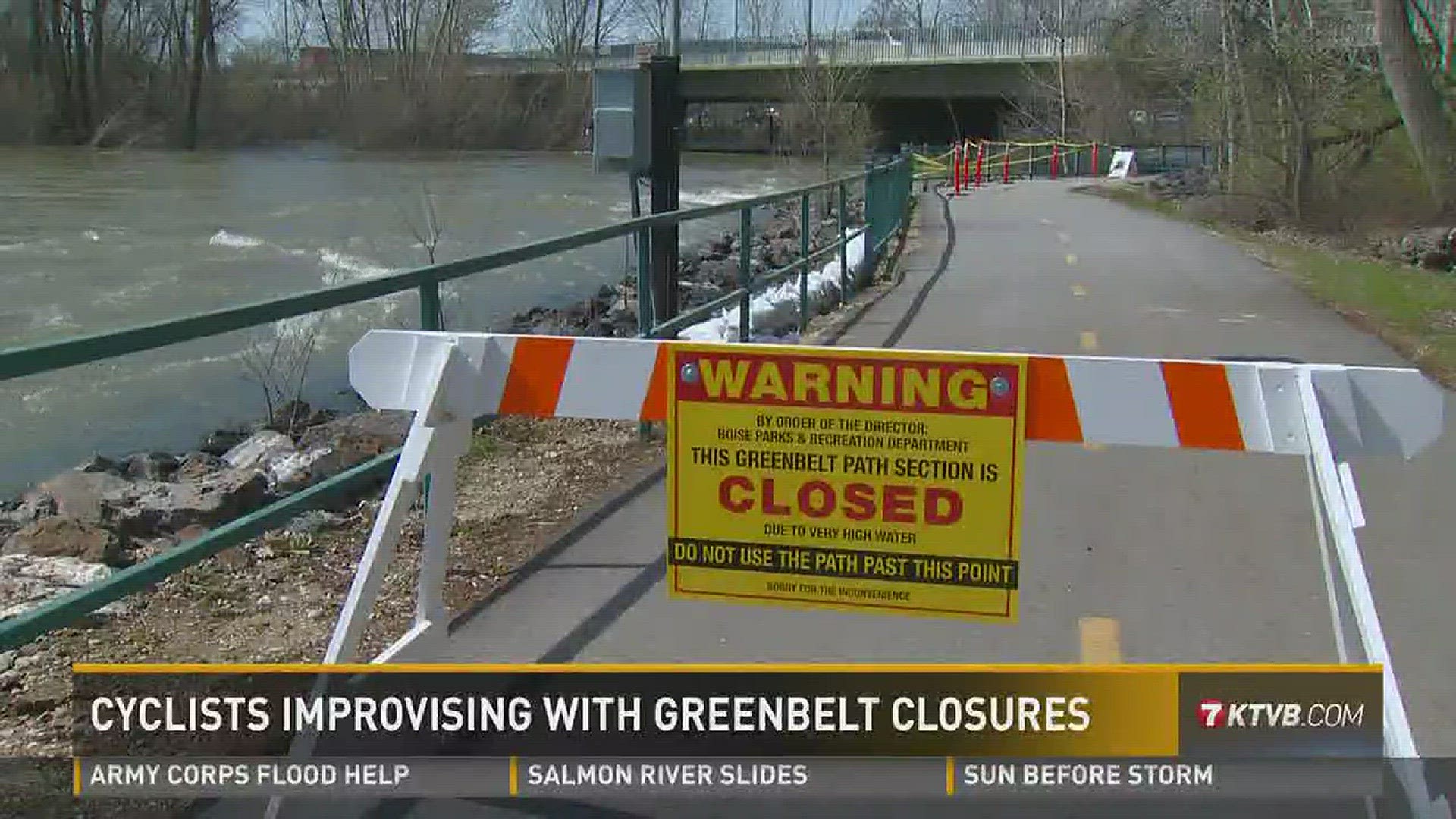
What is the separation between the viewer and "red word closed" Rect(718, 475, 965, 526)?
411 centimetres

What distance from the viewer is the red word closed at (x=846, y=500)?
13.5 feet

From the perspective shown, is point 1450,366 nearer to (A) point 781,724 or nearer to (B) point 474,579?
(B) point 474,579

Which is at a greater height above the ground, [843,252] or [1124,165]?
[1124,165]

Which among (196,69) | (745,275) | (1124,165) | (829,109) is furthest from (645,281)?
(196,69)

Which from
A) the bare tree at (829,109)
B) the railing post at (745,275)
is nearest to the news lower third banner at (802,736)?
the railing post at (745,275)

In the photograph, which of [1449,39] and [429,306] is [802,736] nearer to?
[429,306]

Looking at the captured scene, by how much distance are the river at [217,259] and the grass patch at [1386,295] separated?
6820mm

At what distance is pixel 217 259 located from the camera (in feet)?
76.9

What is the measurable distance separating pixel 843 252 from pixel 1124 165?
1341 inches

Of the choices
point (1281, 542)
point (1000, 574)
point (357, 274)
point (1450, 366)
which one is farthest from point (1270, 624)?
point (357, 274)

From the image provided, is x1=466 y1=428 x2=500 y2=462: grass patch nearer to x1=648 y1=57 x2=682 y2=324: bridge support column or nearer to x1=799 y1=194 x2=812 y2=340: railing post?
x1=648 y1=57 x2=682 y2=324: bridge support column

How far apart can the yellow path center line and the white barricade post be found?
100 centimetres

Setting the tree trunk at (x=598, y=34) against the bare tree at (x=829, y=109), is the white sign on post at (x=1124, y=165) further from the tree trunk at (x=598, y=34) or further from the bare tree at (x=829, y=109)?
the tree trunk at (x=598, y=34)

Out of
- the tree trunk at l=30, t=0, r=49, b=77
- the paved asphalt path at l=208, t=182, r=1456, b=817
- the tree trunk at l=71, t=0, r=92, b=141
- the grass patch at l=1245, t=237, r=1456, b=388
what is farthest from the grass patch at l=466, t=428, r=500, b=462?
the tree trunk at l=30, t=0, r=49, b=77
